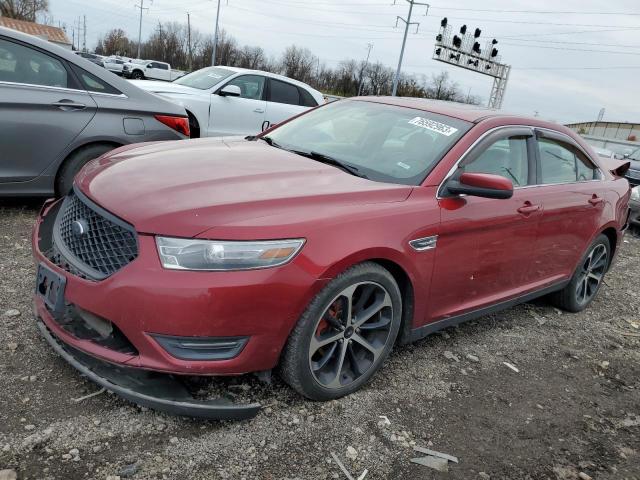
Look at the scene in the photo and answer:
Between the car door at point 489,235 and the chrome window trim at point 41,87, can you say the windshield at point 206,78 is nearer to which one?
the chrome window trim at point 41,87

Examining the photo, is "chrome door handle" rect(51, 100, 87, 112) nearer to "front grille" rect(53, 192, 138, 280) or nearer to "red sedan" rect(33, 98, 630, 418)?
"red sedan" rect(33, 98, 630, 418)

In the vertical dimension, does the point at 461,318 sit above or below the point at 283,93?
below

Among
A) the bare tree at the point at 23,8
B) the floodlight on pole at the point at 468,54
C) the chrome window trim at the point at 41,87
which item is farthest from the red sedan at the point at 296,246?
the bare tree at the point at 23,8

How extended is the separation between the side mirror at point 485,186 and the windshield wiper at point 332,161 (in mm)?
560

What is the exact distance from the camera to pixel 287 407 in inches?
106

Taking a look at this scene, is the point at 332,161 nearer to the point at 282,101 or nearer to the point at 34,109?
the point at 34,109

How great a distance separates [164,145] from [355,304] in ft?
5.39

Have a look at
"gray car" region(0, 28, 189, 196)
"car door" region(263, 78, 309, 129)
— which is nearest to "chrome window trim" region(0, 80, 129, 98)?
"gray car" region(0, 28, 189, 196)

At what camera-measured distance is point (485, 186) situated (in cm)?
291

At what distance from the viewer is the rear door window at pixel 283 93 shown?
9.01 metres

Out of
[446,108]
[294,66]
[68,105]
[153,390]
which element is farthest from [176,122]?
[294,66]

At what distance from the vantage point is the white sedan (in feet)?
26.5

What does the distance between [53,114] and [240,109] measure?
4.30 m

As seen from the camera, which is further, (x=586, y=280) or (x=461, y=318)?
(x=586, y=280)
